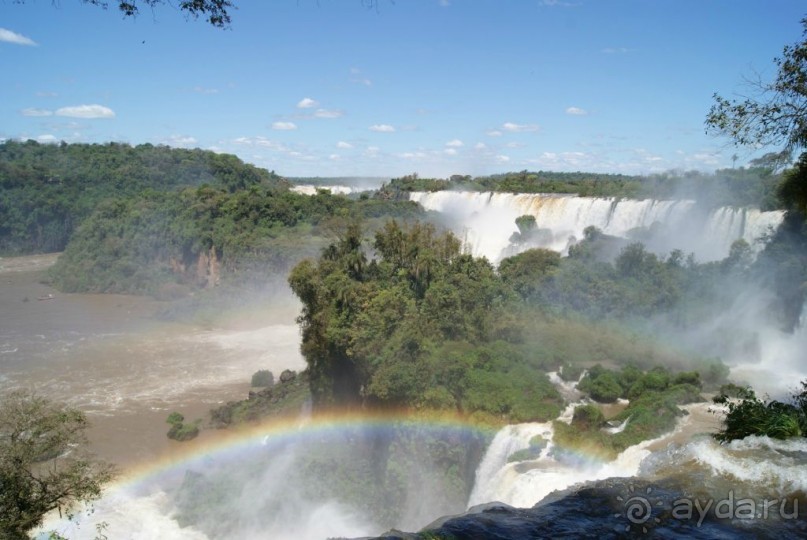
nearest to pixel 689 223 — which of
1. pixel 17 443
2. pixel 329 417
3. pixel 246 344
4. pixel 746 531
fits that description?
pixel 329 417

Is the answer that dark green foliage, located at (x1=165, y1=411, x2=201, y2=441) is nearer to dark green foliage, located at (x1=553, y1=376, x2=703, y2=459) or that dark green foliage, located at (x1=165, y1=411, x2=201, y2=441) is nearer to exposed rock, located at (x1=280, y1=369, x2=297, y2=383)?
exposed rock, located at (x1=280, y1=369, x2=297, y2=383)

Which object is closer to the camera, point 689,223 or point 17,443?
point 17,443

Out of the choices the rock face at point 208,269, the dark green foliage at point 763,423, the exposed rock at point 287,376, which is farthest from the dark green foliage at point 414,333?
the rock face at point 208,269

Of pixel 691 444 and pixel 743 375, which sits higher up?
pixel 691 444

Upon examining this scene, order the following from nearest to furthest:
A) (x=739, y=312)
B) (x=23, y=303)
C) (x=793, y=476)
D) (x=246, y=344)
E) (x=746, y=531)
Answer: (x=746, y=531), (x=793, y=476), (x=739, y=312), (x=246, y=344), (x=23, y=303)

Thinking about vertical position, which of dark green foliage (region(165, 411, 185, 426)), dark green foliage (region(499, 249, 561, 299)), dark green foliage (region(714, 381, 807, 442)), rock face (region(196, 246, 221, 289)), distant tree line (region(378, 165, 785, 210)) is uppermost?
distant tree line (region(378, 165, 785, 210))

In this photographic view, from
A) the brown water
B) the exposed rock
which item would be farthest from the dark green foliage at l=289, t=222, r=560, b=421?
the brown water

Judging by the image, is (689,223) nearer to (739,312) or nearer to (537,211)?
(739,312)
